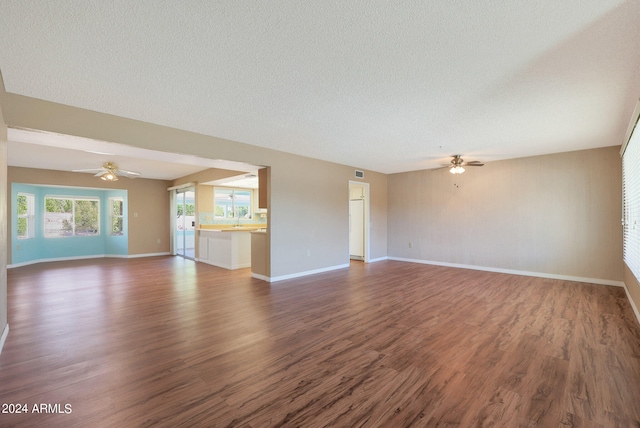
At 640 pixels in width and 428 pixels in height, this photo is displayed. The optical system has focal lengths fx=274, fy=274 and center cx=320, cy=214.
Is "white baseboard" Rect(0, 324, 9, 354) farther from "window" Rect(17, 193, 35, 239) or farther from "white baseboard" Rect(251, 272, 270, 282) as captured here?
"window" Rect(17, 193, 35, 239)

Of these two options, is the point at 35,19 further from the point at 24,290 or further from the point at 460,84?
the point at 24,290

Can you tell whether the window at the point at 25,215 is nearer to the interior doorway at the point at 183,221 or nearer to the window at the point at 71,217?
the window at the point at 71,217

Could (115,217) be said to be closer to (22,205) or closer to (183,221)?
(22,205)

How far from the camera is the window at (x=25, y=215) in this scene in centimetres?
743

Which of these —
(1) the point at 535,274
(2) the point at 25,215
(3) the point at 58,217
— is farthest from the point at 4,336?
(1) the point at 535,274

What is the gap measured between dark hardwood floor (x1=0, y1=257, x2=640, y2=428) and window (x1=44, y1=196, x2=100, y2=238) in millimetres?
4685

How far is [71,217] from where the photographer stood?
8609 mm

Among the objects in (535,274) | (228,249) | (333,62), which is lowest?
(535,274)

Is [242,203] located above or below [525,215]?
above

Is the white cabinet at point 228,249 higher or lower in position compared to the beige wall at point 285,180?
lower

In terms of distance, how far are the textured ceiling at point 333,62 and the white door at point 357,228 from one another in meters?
4.19

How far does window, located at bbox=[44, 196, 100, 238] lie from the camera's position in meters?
8.21

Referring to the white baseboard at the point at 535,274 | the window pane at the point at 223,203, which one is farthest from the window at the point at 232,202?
the white baseboard at the point at 535,274

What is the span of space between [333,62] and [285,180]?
3.41 meters
